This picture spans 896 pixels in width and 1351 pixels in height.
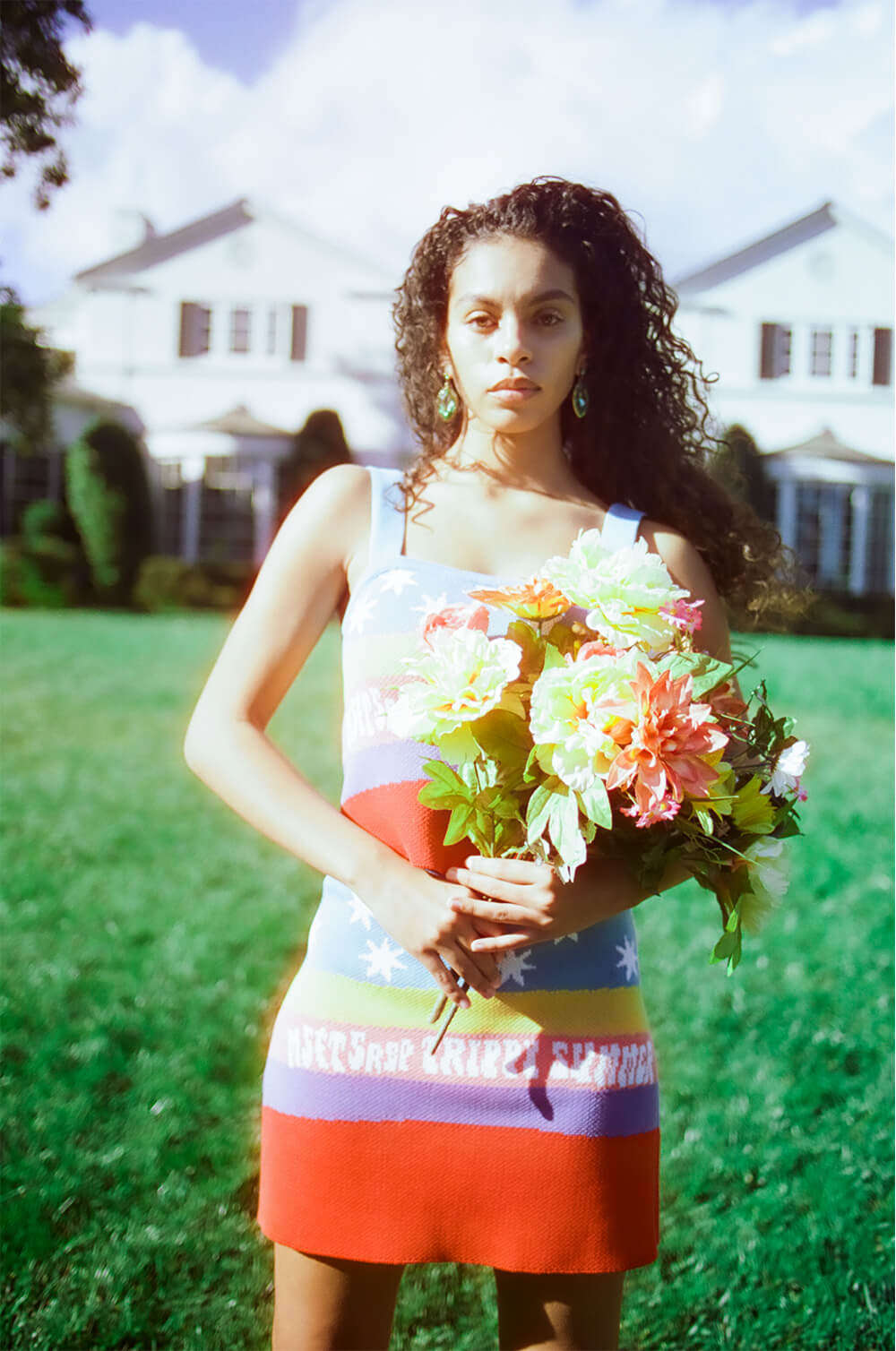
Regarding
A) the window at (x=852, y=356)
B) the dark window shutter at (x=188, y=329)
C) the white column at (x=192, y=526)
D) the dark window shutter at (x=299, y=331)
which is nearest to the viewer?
the window at (x=852, y=356)

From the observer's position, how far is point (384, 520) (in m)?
1.70

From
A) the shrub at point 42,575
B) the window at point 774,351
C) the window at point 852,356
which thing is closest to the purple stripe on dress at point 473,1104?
the window at point 774,351

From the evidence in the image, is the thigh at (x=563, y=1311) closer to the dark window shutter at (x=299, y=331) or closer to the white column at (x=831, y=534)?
the white column at (x=831, y=534)

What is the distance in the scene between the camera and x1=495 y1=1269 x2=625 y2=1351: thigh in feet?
5.10

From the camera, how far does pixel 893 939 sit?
15.8 feet

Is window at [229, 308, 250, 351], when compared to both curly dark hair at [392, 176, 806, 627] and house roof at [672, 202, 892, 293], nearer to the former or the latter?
house roof at [672, 202, 892, 293]

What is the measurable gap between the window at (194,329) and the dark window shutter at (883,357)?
4.83 metres

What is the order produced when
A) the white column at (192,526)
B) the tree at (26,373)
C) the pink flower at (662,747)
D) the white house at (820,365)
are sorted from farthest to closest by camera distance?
the white column at (192,526)
the tree at (26,373)
the white house at (820,365)
the pink flower at (662,747)

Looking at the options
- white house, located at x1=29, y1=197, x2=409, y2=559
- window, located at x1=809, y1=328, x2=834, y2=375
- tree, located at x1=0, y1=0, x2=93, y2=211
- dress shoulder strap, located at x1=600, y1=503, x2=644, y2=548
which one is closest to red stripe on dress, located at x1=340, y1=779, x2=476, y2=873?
dress shoulder strap, located at x1=600, y1=503, x2=644, y2=548

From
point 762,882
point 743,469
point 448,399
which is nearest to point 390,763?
point 762,882

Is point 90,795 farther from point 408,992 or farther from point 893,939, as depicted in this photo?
point 408,992

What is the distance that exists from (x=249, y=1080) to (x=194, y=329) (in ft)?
21.5

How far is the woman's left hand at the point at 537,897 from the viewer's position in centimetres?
143

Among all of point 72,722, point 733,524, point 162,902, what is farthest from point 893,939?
point 72,722
